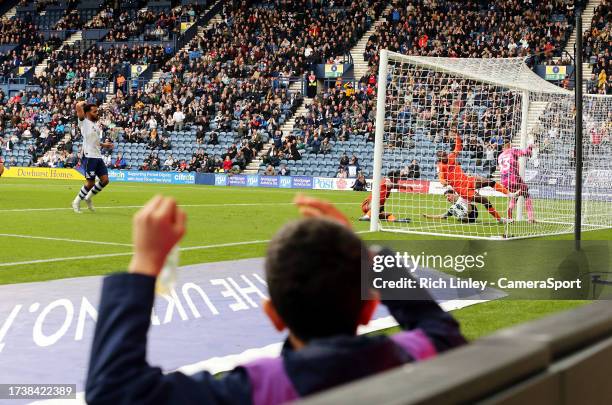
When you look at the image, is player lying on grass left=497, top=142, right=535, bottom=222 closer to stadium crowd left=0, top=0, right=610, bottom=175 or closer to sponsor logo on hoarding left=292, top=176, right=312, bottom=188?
stadium crowd left=0, top=0, right=610, bottom=175

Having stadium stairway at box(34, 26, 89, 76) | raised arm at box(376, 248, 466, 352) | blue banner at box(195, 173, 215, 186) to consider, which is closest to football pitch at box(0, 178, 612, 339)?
raised arm at box(376, 248, 466, 352)

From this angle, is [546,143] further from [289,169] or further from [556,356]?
[289,169]

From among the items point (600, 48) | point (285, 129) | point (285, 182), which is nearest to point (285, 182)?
point (285, 182)

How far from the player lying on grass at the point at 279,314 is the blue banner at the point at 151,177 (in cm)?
3780

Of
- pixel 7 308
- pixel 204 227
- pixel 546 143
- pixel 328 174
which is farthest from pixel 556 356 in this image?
pixel 328 174

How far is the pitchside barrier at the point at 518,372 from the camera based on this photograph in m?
1.31

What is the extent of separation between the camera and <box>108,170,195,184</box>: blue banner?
39750 mm

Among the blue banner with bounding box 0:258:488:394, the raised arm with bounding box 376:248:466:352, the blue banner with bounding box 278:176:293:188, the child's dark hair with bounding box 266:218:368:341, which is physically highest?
the child's dark hair with bounding box 266:218:368:341

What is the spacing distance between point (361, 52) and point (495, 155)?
79.0 ft

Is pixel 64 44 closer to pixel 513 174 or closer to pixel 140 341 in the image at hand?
pixel 513 174

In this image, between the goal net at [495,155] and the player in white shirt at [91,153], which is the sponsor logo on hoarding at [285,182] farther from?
the player in white shirt at [91,153]

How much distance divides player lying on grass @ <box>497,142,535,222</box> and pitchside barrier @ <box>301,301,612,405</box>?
1429 cm

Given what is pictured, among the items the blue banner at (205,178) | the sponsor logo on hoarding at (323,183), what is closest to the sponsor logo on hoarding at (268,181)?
the sponsor logo on hoarding at (323,183)

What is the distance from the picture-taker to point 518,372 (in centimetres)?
162
